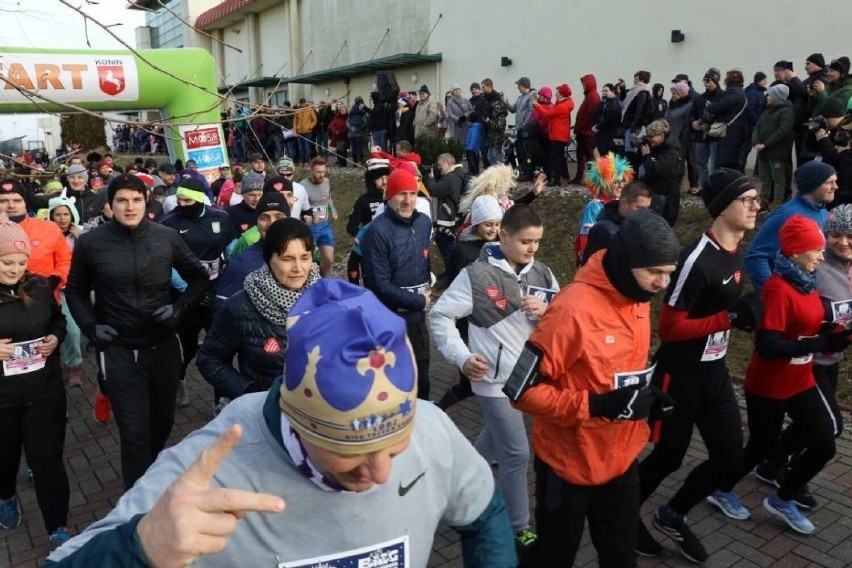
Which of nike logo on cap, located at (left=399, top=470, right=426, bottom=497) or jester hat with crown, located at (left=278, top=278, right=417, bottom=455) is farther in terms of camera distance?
nike logo on cap, located at (left=399, top=470, right=426, bottom=497)

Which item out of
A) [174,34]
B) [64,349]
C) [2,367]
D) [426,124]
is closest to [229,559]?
[2,367]

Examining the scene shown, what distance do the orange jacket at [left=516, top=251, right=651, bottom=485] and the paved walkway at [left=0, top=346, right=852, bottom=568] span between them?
1.20m

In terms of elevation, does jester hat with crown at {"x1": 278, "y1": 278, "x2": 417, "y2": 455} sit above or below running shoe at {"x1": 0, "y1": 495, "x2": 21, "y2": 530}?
above

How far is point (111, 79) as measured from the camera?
12.0 metres

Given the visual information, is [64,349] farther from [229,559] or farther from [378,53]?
[378,53]

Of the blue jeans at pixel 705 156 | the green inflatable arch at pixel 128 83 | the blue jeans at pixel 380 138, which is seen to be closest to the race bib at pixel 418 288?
the blue jeans at pixel 705 156

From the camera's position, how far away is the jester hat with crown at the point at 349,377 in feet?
4.71

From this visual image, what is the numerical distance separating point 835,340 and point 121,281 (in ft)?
13.6

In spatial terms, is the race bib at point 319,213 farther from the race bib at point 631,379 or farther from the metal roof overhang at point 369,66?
the metal roof overhang at point 369,66

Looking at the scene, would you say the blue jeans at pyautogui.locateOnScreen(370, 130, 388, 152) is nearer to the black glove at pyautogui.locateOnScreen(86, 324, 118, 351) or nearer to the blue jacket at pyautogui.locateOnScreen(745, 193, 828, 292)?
the blue jacket at pyautogui.locateOnScreen(745, 193, 828, 292)

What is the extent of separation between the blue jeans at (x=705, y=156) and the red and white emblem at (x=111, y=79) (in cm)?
983

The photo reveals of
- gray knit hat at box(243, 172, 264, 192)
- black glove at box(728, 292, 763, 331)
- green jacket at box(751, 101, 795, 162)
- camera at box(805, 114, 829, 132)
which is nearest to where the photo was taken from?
black glove at box(728, 292, 763, 331)

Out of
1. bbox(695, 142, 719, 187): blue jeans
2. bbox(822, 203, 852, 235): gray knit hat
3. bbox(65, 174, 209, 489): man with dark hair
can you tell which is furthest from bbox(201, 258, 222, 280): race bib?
bbox(695, 142, 719, 187): blue jeans

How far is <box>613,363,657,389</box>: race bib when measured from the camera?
291cm
